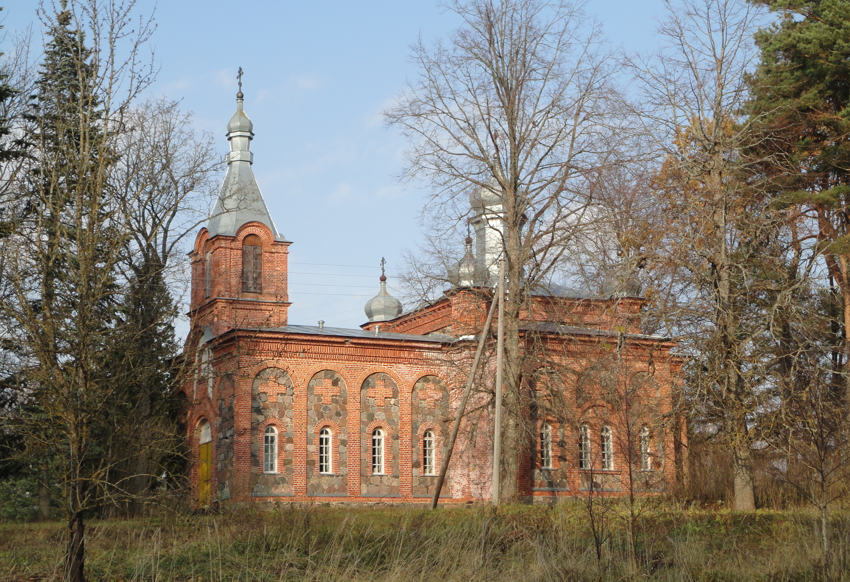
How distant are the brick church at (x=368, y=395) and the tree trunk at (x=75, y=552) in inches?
652

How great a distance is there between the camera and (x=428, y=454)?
1156 inches

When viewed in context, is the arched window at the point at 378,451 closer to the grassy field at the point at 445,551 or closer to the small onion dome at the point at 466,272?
the small onion dome at the point at 466,272

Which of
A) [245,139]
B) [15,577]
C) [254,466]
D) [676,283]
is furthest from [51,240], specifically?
[245,139]

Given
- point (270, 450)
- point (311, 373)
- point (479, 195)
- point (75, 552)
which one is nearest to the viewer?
point (75, 552)

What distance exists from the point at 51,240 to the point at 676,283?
16.1 meters

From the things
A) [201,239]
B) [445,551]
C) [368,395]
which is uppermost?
[201,239]

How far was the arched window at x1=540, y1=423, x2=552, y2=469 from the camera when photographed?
29.1 metres

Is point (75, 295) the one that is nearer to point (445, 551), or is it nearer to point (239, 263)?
point (445, 551)

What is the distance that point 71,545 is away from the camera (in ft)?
28.9

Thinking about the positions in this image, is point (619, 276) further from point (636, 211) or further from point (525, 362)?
point (525, 362)

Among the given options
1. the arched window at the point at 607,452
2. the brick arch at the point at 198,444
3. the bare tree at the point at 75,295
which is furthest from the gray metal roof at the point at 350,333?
the bare tree at the point at 75,295

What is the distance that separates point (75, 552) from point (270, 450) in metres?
18.6

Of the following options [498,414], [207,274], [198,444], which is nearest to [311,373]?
[198,444]

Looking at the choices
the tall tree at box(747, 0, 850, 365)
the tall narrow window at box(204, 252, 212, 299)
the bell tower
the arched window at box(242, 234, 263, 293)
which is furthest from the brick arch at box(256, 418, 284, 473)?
the tall tree at box(747, 0, 850, 365)
